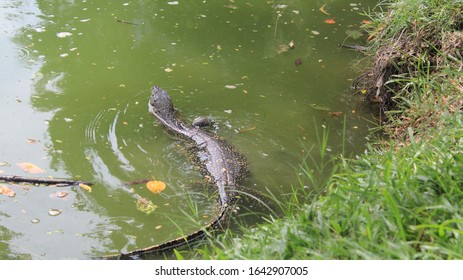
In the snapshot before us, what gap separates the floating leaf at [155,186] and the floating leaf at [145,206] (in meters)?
0.17

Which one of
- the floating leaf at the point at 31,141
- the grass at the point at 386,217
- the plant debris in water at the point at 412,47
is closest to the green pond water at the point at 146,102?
the floating leaf at the point at 31,141

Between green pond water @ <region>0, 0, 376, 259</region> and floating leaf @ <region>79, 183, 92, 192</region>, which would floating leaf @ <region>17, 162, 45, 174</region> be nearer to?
green pond water @ <region>0, 0, 376, 259</region>

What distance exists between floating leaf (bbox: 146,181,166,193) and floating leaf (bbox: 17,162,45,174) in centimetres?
102

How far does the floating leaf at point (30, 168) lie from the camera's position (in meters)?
5.21

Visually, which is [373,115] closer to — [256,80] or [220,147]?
[256,80]

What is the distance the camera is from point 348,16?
9.29m

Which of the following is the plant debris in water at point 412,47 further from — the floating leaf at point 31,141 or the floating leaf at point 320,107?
the floating leaf at point 31,141

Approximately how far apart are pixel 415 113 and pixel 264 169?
5.13 feet

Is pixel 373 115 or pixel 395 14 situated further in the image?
pixel 373 115

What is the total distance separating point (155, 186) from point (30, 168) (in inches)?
47.5

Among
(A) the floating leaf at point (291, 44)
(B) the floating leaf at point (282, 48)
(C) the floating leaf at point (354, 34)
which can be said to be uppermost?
(C) the floating leaf at point (354, 34)

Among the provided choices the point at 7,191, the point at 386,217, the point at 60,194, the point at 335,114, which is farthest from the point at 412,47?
the point at 7,191

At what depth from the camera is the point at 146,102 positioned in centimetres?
668

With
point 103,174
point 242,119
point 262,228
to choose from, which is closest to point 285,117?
point 242,119
